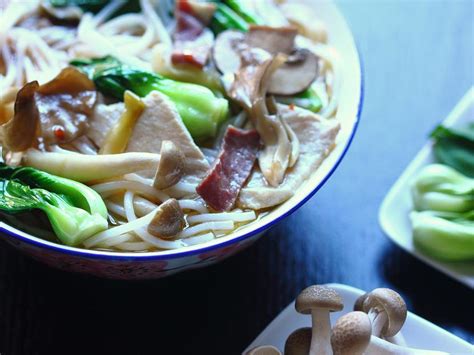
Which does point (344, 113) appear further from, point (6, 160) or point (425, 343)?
point (6, 160)

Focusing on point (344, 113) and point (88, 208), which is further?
point (344, 113)

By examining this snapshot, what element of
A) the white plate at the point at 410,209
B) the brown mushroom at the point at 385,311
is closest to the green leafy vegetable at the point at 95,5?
the white plate at the point at 410,209

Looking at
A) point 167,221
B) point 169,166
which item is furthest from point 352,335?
point 169,166

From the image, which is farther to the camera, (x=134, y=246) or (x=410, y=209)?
(x=410, y=209)

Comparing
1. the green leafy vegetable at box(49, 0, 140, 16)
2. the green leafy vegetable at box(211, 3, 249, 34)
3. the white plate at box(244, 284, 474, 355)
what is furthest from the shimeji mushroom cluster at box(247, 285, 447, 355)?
the green leafy vegetable at box(49, 0, 140, 16)

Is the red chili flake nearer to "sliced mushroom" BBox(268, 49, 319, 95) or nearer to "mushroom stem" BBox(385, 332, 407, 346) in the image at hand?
"sliced mushroom" BBox(268, 49, 319, 95)

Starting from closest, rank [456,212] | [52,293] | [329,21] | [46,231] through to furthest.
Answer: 1. [46,231]
2. [52,293]
3. [456,212]
4. [329,21]

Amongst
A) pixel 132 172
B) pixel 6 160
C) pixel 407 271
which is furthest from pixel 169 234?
pixel 407 271

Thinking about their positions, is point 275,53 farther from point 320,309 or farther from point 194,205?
point 320,309
